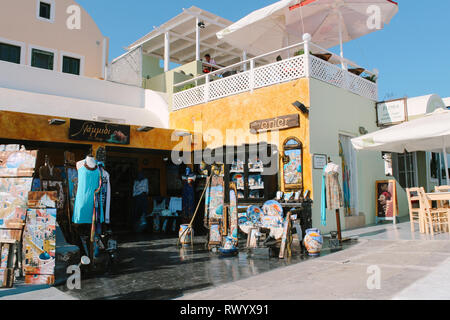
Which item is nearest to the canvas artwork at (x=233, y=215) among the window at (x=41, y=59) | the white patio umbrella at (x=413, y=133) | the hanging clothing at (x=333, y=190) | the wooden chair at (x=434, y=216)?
the hanging clothing at (x=333, y=190)

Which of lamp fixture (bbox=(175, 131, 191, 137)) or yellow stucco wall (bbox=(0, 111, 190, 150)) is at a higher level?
lamp fixture (bbox=(175, 131, 191, 137))

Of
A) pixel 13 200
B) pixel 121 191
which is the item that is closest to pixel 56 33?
pixel 121 191

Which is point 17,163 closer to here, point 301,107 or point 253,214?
point 253,214

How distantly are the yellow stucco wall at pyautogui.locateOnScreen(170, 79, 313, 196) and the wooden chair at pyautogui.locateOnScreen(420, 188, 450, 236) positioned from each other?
2.53 meters

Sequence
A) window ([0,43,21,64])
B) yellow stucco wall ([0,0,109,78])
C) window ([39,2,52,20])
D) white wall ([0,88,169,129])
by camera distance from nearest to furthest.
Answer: white wall ([0,88,169,129]) → window ([0,43,21,64]) → yellow stucco wall ([0,0,109,78]) → window ([39,2,52,20])

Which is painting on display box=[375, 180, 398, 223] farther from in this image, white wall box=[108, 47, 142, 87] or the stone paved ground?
white wall box=[108, 47, 142, 87]

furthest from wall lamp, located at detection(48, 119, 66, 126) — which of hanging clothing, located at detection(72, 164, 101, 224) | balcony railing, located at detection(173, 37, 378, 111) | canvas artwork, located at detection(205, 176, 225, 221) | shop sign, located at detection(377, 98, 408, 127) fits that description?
shop sign, located at detection(377, 98, 408, 127)

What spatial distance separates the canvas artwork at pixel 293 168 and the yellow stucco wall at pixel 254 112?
13 cm

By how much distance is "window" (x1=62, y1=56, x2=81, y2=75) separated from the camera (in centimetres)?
1572

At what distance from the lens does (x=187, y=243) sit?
25.7ft

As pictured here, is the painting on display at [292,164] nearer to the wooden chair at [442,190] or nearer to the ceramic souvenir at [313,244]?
the ceramic souvenir at [313,244]

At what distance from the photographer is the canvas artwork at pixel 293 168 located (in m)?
9.01

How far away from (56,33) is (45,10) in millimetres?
1068
